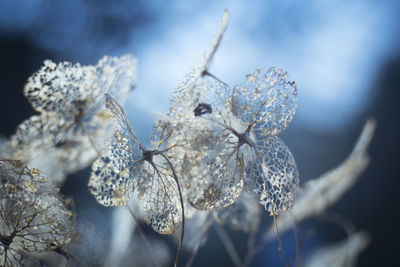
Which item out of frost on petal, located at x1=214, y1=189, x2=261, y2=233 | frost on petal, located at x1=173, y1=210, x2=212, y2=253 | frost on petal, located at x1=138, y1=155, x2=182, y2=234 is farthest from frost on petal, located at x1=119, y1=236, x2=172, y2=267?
frost on petal, located at x1=138, y1=155, x2=182, y2=234

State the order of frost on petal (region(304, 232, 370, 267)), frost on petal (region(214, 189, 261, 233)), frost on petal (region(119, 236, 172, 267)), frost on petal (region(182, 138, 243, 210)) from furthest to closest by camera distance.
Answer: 1. frost on petal (region(304, 232, 370, 267))
2. frost on petal (region(119, 236, 172, 267))
3. frost on petal (region(214, 189, 261, 233))
4. frost on petal (region(182, 138, 243, 210))

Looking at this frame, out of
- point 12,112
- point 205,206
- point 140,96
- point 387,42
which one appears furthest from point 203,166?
point 387,42

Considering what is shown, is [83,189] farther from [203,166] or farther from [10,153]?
[203,166]

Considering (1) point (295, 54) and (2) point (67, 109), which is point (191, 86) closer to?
(2) point (67, 109)

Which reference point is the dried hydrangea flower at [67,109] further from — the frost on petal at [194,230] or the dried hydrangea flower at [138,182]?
the frost on petal at [194,230]

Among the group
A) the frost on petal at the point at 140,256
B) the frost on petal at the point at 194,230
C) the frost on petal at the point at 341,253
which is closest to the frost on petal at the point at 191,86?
the frost on petal at the point at 194,230

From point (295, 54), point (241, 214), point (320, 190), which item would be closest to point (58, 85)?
point (241, 214)

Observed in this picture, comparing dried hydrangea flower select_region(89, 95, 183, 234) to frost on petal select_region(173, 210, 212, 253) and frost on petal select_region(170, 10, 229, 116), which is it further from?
frost on petal select_region(173, 210, 212, 253)
